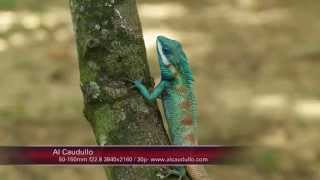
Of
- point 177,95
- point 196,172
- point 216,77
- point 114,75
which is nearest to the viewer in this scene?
point 114,75

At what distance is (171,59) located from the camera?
250 cm

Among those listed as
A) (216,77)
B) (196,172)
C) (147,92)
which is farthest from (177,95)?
(216,77)

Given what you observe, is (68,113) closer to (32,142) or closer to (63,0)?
(32,142)

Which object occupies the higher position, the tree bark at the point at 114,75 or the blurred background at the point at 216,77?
the tree bark at the point at 114,75

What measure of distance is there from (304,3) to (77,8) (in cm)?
528

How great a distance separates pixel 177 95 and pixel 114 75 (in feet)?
1.56

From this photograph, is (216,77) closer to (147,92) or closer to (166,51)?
(166,51)

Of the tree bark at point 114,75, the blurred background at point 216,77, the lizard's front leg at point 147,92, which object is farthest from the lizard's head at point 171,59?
the blurred background at point 216,77

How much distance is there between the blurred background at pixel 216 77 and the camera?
484cm

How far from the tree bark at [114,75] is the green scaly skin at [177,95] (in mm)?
358

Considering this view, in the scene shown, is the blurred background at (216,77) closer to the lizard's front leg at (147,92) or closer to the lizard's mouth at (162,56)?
the lizard's mouth at (162,56)

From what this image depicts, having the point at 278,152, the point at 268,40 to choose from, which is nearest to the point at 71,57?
the point at 268,40

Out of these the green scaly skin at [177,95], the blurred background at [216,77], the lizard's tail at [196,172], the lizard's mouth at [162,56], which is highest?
the lizard's mouth at [162,56]

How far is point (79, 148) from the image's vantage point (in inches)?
74.3
